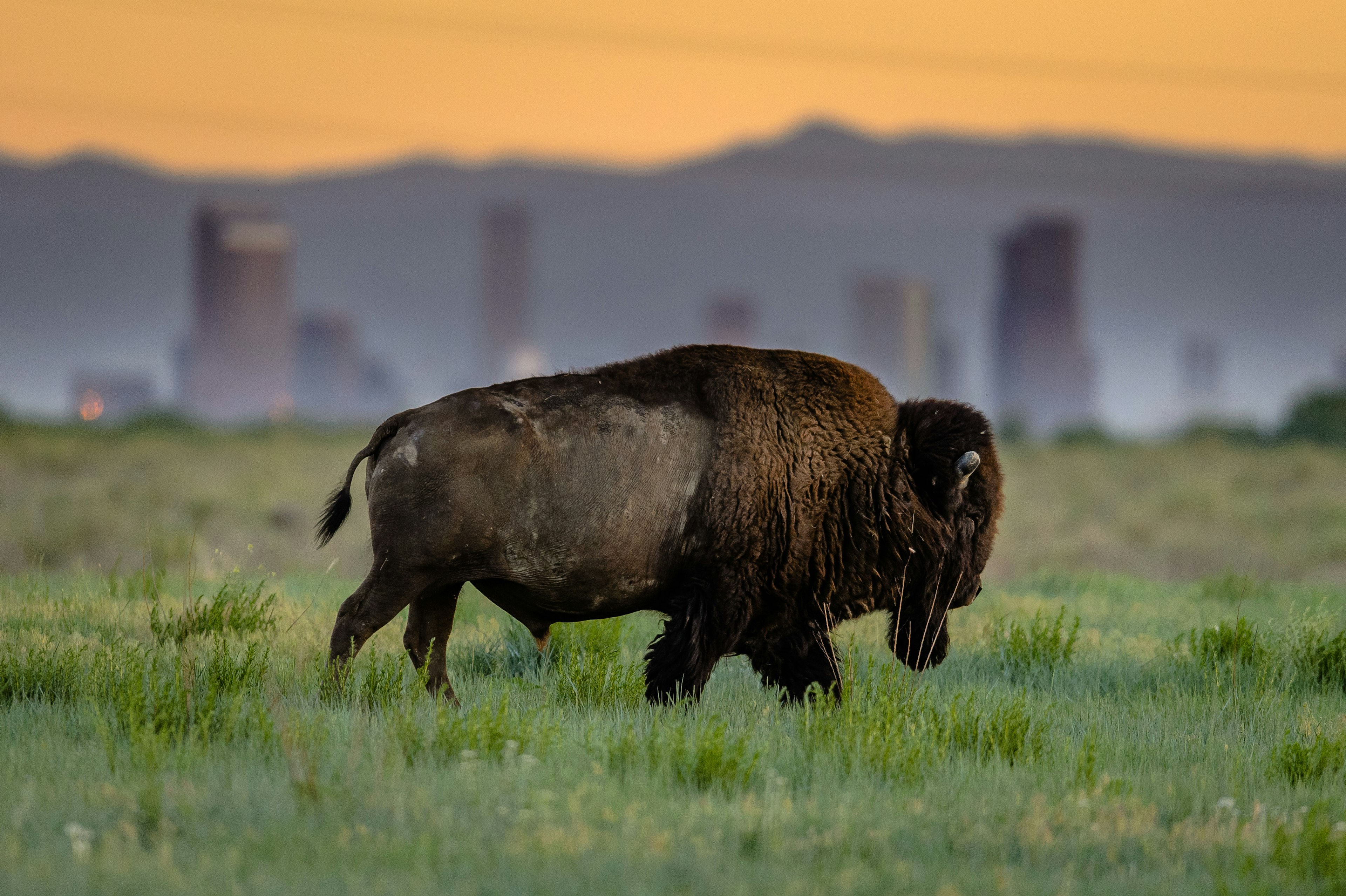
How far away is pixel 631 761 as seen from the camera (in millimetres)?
5391

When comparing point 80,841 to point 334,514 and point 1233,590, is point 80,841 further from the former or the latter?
point 1233,590

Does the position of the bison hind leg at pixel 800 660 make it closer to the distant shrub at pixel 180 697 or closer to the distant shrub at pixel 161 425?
the distant shrub at pixel 180 697

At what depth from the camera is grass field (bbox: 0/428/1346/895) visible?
13.9ft

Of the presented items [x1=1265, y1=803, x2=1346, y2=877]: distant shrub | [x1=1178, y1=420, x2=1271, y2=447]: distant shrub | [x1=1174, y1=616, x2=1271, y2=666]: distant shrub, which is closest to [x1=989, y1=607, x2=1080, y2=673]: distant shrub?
[x1=1174, y1=616, x2=1271, y2=666]: distant shrub

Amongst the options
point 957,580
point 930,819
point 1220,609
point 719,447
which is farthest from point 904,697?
point 1220,609

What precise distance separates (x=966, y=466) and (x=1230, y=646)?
8.82 ft

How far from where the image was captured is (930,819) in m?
4.86

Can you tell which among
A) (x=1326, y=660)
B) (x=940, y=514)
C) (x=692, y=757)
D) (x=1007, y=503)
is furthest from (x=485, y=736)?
(x=1007, y=503)

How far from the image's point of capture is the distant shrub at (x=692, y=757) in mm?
5219

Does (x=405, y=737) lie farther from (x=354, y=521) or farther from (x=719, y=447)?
(x=354, y=521)

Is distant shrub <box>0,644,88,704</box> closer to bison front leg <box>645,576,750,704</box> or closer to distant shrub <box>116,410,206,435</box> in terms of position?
bison front leg <box>645,576,750,704</box>

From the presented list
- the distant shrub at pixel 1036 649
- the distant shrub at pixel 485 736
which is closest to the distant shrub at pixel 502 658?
the distant shrub at pixel 485 736

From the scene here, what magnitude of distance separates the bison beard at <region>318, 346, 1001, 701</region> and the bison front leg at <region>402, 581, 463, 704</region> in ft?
0.04

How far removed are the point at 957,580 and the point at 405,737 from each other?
3.55 m
